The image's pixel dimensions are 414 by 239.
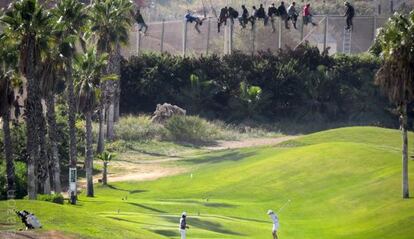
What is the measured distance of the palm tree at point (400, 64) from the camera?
68438 mm

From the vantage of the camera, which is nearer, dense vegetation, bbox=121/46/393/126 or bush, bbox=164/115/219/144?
bush, bbox=164/115/219/144

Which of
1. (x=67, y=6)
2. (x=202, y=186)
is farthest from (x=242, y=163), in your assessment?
(x=67, y=6)

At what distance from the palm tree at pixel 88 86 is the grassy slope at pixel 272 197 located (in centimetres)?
273

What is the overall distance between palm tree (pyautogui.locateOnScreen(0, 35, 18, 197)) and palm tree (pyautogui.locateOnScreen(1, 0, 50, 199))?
2144mm

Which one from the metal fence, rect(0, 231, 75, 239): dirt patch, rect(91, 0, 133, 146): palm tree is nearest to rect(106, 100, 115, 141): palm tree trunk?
rect(91, 0, 133, 146): palm tree

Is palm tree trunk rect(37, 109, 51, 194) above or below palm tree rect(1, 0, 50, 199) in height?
below

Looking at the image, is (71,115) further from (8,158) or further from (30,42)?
(30,42)

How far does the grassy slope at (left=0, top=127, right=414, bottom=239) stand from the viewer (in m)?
59.2

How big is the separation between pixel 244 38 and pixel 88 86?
64584 millimetres

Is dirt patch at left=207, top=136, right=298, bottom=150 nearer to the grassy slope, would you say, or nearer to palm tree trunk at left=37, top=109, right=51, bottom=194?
the grassy slope

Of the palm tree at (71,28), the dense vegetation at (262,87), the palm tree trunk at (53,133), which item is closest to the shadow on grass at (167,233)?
the palm tree at (71,28)

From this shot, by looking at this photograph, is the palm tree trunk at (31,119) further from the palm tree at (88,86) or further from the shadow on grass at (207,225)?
the shadow on grass at (207,225)

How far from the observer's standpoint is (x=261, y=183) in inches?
3206

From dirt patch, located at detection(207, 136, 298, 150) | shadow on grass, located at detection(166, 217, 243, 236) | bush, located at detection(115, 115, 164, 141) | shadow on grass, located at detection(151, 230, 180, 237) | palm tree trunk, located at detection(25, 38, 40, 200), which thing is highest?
palm tree trunk, located at detection(25, 38, 40, 200)
